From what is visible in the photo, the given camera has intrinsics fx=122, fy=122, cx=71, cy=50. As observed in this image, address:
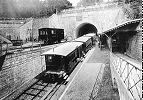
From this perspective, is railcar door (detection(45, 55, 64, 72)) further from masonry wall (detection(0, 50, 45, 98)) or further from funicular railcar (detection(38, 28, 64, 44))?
funicular railcar (detection(38, 28, 64, 44))

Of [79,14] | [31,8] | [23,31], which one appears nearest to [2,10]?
Result: [31,8]

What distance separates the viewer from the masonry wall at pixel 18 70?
10563mm

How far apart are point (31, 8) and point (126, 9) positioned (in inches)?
1313

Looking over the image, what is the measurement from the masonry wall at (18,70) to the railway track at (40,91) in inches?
67.4

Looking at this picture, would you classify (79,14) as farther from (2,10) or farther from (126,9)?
(2,10)

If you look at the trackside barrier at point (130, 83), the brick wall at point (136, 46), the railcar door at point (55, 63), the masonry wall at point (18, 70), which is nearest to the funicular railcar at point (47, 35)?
the masonry wall at point (18, 70)

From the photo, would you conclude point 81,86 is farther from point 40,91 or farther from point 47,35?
point 47,35

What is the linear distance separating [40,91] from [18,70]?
11.5 ft

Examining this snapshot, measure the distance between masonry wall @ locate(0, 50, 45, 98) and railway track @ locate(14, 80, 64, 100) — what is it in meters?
1.71

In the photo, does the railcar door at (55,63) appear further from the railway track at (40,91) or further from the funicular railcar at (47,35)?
the funicular railcar at (47,35)

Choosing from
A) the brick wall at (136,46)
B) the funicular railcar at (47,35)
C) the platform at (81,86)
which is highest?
the funicular railcar at (47,35)

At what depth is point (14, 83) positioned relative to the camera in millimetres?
11664

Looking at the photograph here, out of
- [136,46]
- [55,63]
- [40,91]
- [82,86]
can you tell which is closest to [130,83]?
[82,86]

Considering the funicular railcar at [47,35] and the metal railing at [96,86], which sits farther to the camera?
the funicular railcar at [47,35]
